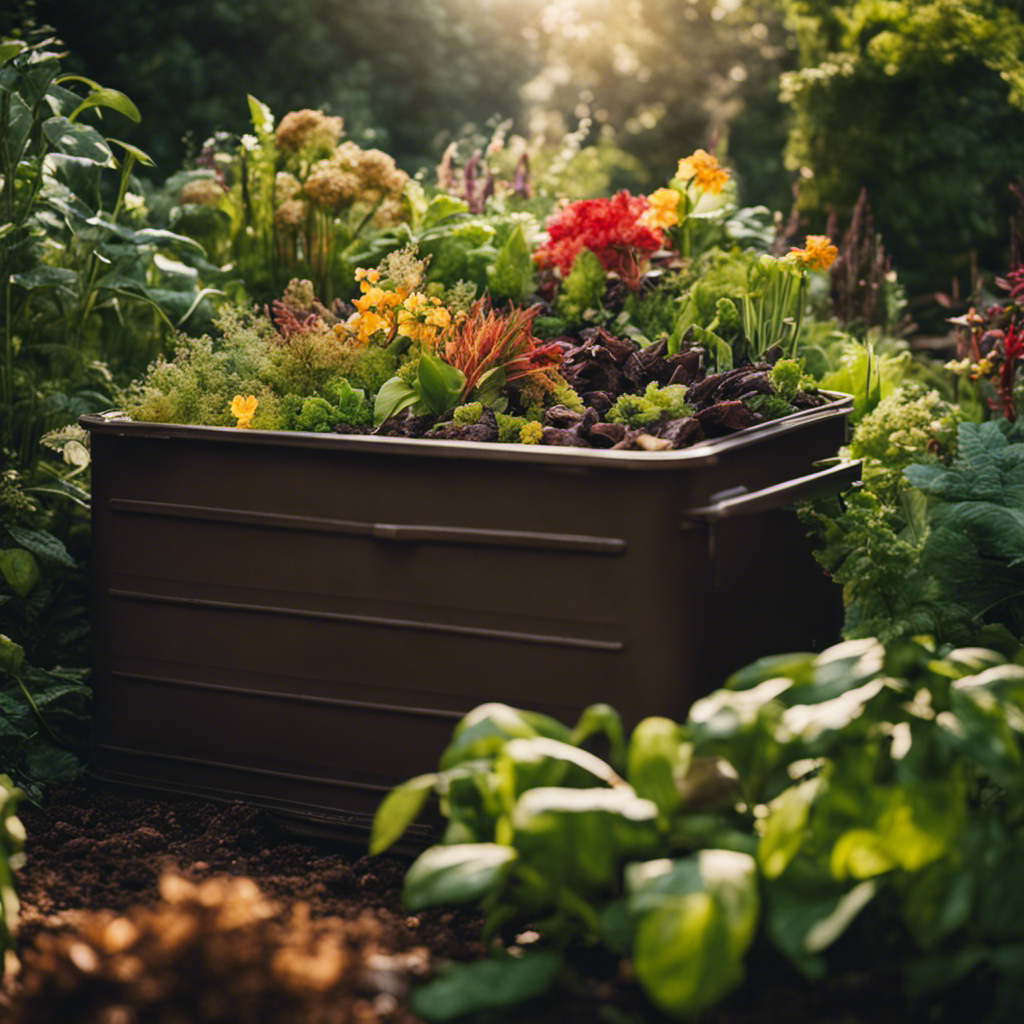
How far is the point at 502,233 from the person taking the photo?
4004 millimetres

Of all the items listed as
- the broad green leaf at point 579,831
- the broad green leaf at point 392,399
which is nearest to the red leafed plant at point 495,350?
the broad green leaf at point 392,399

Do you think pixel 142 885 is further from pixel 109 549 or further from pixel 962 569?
pixel 962 569

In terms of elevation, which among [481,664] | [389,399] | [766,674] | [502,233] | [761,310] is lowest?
[481,664]

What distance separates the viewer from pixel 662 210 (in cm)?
393

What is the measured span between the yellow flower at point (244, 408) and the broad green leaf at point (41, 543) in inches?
29.6

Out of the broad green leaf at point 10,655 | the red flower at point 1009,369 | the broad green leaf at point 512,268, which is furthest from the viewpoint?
the broad green leaf at point 512,268

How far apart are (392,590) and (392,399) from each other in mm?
588

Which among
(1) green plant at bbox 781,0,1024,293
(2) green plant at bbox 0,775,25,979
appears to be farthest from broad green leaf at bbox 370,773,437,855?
(1) green plant at bbox 781,0,1024,293

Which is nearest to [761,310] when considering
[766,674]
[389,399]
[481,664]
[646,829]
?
[389,399]

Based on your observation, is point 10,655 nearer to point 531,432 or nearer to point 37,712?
point 37,712

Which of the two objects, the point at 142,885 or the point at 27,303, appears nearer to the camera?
the point at 142,885

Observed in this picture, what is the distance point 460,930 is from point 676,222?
2.76 metres

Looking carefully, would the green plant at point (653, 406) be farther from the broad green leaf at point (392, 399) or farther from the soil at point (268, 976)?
the soil at point (268, 976)

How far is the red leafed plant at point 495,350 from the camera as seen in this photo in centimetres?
291
